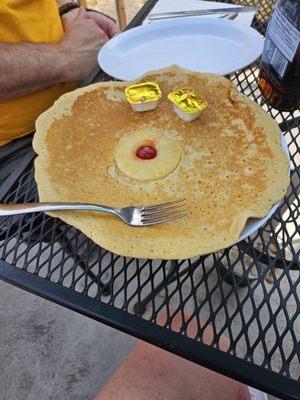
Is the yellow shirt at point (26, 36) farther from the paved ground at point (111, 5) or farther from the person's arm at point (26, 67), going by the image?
the paved ground at point (111, 5)

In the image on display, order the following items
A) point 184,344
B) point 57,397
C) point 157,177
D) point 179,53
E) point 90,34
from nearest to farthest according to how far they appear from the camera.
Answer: point 184,344
point 157,177
point 179,53
point 90,34
point 57,397

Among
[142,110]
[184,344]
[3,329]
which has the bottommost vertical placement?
[3,329]

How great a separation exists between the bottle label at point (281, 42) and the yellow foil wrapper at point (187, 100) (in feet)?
0.52

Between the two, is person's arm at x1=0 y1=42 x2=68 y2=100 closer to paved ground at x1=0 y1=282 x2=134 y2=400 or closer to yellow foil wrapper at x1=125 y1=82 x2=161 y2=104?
yellow foil wrapper at x1=125 y1=82 x2=161 y2=104

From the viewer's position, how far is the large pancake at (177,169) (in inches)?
25.3

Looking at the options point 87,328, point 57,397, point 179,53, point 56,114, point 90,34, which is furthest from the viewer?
point 87,328

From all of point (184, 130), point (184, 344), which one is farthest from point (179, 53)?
point (184, 344)

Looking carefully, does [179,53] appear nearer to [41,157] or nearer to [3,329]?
[41,157]

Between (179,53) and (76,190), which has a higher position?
(179,53)

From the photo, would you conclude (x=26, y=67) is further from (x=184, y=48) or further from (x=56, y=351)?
(x=56, y=351)

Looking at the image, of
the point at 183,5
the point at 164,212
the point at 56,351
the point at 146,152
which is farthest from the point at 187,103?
the point at 56,351

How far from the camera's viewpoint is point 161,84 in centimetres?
90

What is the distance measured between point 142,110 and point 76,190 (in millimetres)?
242

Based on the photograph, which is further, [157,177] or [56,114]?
[56,114]
